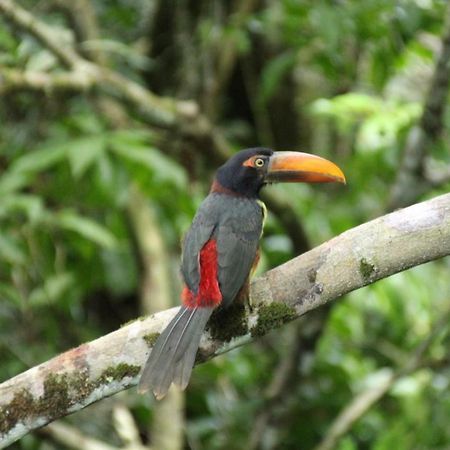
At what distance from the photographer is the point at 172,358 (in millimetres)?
2736

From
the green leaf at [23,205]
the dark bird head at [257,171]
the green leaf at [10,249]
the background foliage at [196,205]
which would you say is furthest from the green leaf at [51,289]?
the dark bird head at [257,171]

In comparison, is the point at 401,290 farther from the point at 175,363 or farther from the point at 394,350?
the point at 175,363

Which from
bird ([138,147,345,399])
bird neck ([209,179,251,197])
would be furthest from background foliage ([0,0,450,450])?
bird ([138,147,345,399])

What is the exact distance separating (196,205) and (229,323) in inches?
73.5

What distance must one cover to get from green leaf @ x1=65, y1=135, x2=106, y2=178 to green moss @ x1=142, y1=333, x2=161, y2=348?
1225 millimetres

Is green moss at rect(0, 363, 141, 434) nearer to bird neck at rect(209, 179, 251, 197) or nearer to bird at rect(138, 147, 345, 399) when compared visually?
bird at rect(138, 147, 345, 399)

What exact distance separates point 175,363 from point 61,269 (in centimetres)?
211

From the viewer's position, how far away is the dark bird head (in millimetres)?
3533

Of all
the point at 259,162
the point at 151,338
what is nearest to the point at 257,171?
the point at 259,162

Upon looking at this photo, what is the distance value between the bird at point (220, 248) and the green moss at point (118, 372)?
0.05 meters

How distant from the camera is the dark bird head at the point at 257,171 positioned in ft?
11.6

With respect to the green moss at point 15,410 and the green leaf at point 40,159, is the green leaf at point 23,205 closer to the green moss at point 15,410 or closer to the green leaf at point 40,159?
the green leaf at point 40,159

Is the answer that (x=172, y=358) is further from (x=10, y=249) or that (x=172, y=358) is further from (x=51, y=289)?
(x=51, y=289)

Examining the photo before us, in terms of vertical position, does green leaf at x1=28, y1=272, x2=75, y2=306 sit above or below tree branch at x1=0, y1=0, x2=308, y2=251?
below
